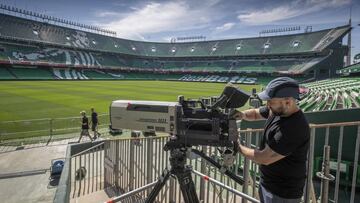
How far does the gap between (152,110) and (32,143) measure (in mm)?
9527

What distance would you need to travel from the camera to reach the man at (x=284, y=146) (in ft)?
6.11

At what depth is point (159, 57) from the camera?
75.8 m

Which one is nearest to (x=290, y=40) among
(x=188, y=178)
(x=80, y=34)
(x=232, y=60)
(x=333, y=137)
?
(x=232, y=60)

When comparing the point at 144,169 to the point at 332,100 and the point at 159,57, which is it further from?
the point at 159,57

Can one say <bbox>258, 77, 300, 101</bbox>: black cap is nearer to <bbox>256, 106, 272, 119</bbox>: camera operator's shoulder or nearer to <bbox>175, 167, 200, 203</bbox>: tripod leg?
<bbox>256, 106, 272, 119</bbox>: camera operator's shoulder

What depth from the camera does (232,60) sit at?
211ft

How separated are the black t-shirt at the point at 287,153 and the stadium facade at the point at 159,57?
4795cm

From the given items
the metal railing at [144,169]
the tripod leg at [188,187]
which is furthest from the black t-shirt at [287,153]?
the metal railing at [144,169]

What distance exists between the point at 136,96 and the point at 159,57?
53103mm

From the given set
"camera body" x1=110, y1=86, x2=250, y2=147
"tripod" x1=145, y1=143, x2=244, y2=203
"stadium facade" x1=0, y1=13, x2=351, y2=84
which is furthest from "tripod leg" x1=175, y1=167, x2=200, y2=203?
"stadium facade" x1=0, y1=13, x2=351, y2=84

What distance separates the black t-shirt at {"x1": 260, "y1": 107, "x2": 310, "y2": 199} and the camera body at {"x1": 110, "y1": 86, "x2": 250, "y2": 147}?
1.04 ft

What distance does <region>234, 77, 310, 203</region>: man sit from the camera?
1.86m

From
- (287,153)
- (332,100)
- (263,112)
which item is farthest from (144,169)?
Result: (332,100)

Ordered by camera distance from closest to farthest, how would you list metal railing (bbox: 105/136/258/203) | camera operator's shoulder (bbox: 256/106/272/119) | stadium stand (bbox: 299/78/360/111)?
camera operator's shoulder (bbox: 256/106/272/119)
metal railing (bbox: 105/136/258/203)
stadium stand (bbox: 299/78/360/111)
